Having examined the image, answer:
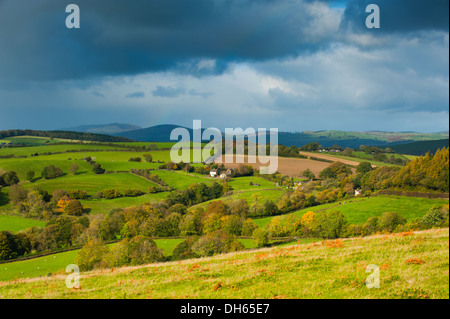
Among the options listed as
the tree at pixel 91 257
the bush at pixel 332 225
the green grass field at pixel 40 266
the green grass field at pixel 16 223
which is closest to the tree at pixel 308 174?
the bush at pixel 332 225

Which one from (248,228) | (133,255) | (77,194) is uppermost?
(77,194)

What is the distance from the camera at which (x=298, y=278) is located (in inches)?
480

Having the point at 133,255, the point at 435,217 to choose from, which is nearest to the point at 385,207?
the point at 435,217

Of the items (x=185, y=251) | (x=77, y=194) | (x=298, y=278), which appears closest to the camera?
(x=298, y=278)

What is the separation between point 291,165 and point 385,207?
230 feet

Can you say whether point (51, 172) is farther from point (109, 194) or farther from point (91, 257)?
point (91, 257)

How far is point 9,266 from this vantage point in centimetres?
3994

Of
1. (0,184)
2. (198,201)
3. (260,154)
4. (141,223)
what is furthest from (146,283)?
(260,154)

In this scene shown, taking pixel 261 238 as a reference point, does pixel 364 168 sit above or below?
above

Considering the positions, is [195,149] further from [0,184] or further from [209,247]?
[209,247]

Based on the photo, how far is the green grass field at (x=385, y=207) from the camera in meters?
26.8

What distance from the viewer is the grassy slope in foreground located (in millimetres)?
10359
